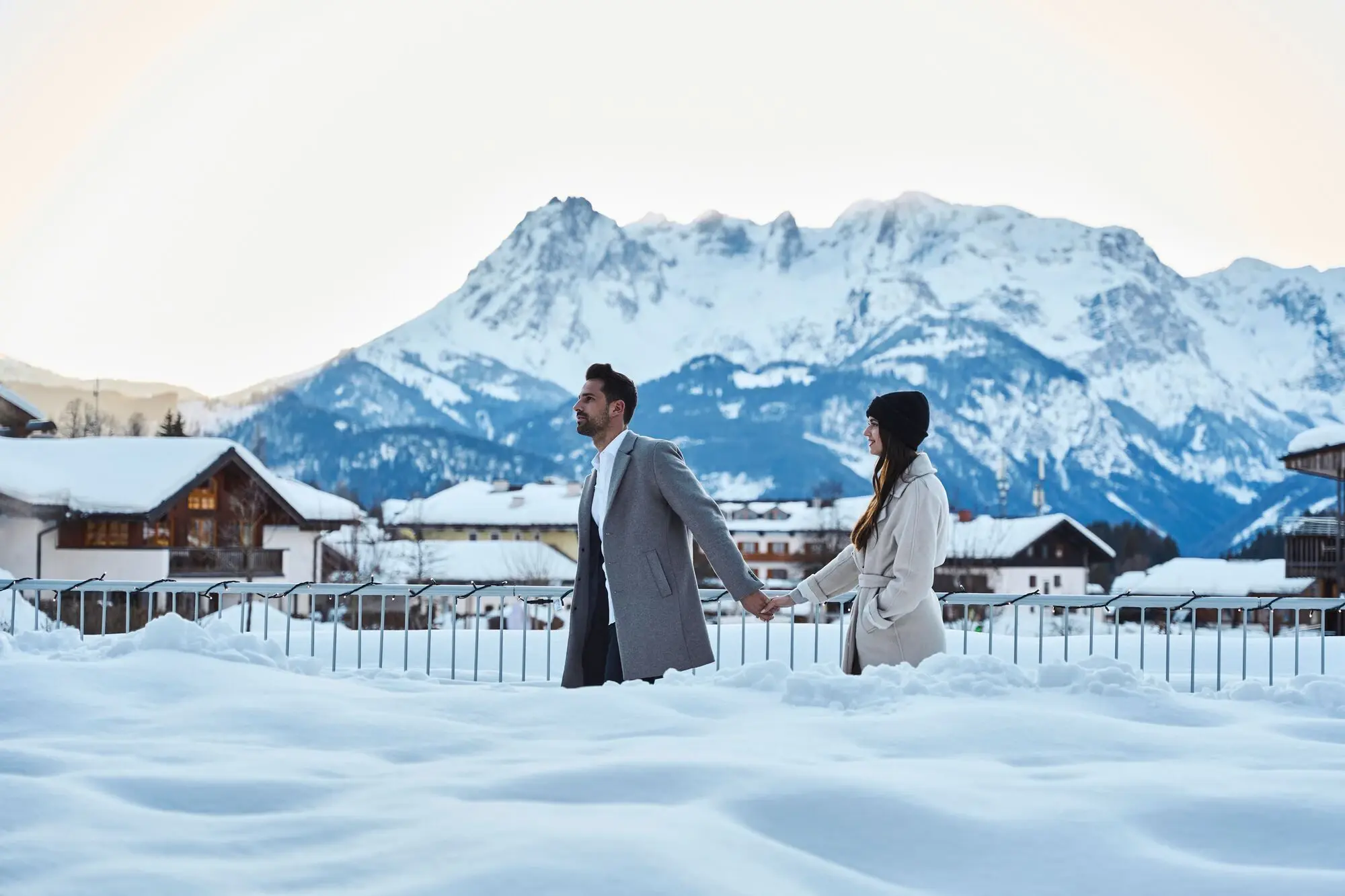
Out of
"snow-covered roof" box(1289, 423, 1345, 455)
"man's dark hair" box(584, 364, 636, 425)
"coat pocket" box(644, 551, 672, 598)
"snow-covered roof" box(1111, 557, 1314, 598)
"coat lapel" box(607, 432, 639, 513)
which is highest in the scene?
"snow-covered roof" box(1289, 423, 1345, 455)

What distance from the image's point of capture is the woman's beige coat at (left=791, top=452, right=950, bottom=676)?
20.2ft

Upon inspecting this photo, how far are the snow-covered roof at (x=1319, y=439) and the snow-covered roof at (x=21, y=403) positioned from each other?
127 feet

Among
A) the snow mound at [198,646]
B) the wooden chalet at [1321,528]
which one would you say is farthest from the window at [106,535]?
the snow mound at [198,646]

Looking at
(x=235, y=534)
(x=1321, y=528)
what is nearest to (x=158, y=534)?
(x=235, y=534)

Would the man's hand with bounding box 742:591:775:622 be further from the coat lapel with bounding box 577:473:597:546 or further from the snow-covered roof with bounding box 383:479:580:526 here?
the snow-covered roof with bounding box 383:479:580:526

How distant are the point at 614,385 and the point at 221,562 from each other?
39.2 meters

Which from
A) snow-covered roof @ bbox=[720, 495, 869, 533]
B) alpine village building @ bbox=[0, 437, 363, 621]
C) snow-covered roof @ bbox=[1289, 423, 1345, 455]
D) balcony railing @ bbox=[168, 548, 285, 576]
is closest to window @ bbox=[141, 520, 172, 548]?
alpine village building @ bbox=[0, 437, 363, 621]

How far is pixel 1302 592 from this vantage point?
63594mm

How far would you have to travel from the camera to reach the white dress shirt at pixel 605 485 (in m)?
6.45

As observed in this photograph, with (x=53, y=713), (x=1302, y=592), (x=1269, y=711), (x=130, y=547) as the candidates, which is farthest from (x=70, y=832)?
(x=1302, y=592)

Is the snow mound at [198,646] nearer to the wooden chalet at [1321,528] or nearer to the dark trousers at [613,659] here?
the dark trousers at [613,659]

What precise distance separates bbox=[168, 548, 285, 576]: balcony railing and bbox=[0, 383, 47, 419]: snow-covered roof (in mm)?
7714

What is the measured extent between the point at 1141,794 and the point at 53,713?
3670 mm

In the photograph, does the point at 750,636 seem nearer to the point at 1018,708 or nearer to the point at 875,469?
the point at 875,469
